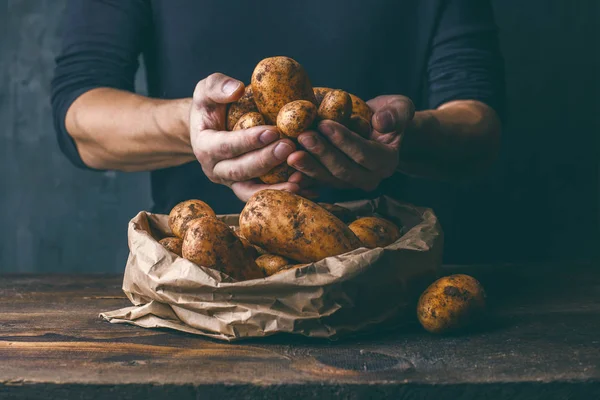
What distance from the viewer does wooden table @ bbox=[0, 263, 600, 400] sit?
759mm

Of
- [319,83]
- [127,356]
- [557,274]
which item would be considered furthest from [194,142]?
[557,274]

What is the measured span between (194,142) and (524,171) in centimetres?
129

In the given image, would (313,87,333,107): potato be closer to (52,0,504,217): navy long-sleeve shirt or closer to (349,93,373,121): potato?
(349,93,373,121): potato

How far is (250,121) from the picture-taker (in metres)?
1.08

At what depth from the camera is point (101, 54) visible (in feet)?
5.11

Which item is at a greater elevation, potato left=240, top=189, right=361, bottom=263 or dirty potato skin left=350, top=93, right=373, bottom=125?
dirty potato skin left=350, top=93, right=373, bottom=125

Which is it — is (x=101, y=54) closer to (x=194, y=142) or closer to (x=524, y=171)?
(x=194, y=142)

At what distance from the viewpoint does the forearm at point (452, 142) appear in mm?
1373

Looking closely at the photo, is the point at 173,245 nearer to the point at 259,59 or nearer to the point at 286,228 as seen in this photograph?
the point at 286,228

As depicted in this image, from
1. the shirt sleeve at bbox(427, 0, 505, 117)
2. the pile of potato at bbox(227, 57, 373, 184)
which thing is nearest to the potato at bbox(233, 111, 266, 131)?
the pile of potato at bbox(227, 57, 373, 184)

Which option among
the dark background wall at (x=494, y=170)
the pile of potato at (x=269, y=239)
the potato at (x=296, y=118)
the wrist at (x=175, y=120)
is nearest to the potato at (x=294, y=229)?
the pile of potato at (x=269, y=239)

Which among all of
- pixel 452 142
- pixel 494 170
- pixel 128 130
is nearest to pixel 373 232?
pixel 452 142

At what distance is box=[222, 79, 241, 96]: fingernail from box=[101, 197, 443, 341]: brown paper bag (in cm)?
26

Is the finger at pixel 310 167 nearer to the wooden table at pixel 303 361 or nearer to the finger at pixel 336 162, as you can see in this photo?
the finger at pixel 336 162
